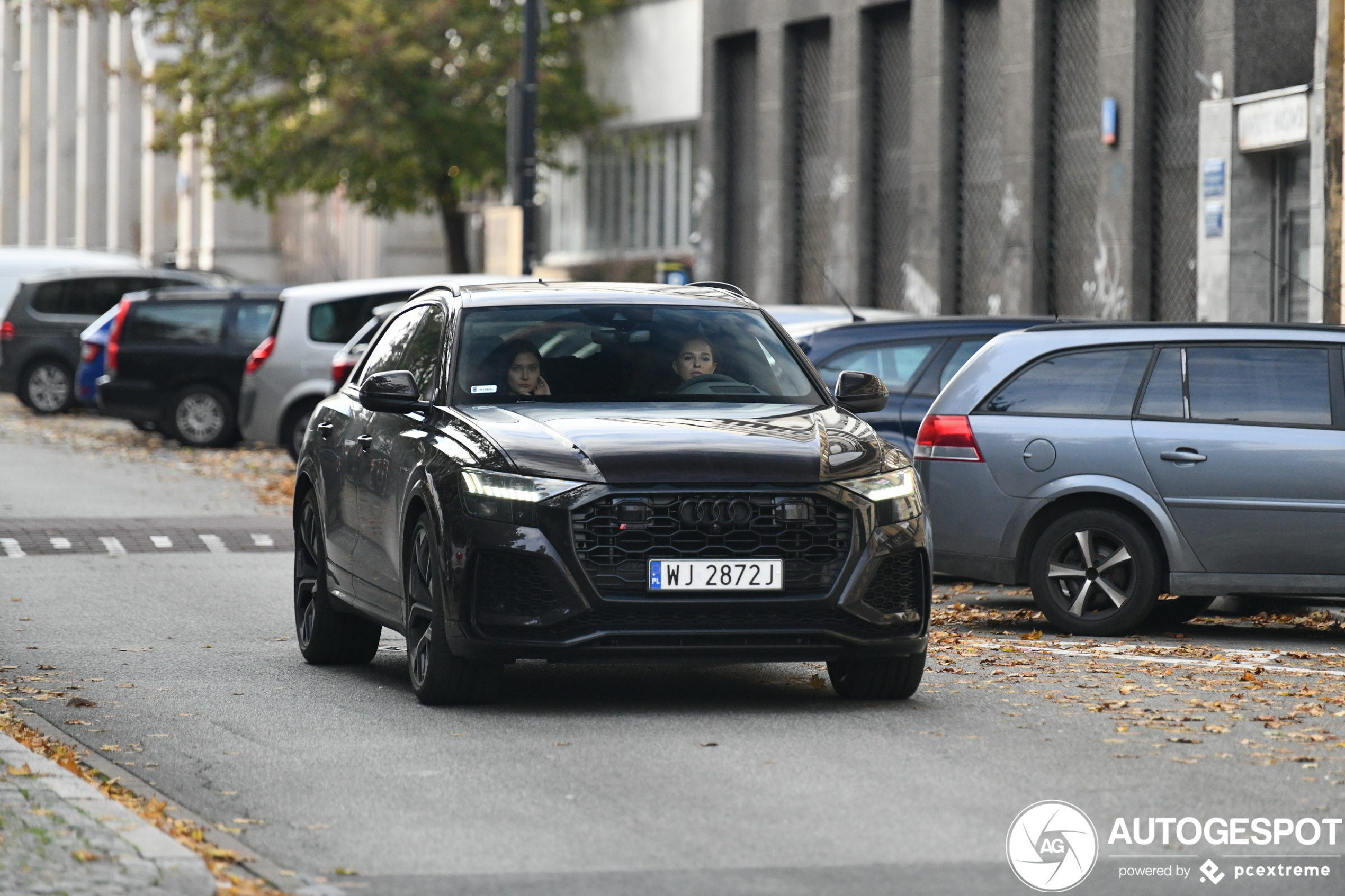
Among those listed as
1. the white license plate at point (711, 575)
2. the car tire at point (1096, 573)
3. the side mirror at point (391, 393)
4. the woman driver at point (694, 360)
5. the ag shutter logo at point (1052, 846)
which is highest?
the woman driver at point (694, 360)

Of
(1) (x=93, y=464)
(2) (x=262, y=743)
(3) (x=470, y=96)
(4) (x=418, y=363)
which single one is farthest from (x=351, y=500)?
(3) (x=470, y=96)

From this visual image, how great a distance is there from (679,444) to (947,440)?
386 centimetres

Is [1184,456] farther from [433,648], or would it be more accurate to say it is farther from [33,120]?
[33,120]

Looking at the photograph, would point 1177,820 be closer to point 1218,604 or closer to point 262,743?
point 262,743

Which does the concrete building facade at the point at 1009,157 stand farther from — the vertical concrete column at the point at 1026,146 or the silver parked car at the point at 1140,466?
the silver parked car at the point at 1140,466

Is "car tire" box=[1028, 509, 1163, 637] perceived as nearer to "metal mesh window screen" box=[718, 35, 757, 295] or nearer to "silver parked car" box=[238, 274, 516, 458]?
"silver parked car" box=[238, 274, 516, 458]

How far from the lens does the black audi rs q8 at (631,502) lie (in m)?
8.47

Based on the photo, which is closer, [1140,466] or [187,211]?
[1140,466]

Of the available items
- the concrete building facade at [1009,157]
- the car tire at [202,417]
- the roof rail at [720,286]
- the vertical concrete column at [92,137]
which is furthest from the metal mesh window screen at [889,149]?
the vertical concrete column at [92,137]

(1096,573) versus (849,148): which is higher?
(849,148)

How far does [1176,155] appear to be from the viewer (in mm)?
26156

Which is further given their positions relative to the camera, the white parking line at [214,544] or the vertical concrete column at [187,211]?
the vertical concrete column at [187,211]

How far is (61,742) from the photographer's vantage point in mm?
8352

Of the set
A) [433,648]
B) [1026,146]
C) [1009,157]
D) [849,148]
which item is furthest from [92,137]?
[433,648]
